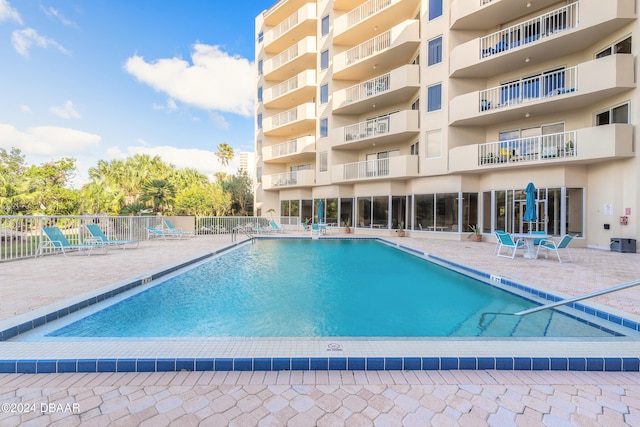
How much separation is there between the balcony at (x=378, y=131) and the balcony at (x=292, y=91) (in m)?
5.36

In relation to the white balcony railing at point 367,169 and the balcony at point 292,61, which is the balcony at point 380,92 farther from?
the balcony at point 292,61

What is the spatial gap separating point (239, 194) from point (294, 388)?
Answer: 2841cm

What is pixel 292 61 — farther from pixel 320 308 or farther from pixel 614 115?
pixel 320 308

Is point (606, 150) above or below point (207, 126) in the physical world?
below

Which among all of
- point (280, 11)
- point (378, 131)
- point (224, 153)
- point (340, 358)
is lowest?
point (340, 358)

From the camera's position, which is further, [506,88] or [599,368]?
[506,88]

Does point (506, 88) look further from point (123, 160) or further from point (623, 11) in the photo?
point (123, 160)

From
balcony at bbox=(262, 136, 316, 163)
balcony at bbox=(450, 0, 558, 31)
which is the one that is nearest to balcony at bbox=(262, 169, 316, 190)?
balcony at bbox=(262, 136, 316, 163)

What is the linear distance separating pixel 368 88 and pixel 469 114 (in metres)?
7.02

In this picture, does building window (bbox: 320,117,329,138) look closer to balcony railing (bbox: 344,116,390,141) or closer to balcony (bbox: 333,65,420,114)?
balcony (bbox: 333,65,420,114)

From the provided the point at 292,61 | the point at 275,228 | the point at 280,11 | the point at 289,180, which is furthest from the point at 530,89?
the point at 280,11

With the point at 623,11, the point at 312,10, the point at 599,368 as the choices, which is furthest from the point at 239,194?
the point at 599,368

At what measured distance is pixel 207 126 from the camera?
5297cm

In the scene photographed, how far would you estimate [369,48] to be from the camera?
19.2m
